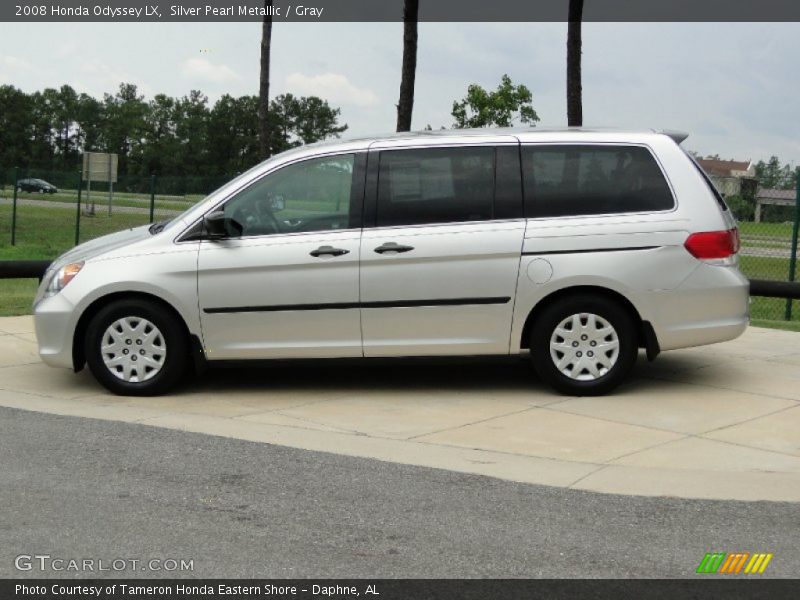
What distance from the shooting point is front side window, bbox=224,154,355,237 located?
27.6ft

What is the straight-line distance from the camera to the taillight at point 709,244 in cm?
825

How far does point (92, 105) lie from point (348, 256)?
109678 mm

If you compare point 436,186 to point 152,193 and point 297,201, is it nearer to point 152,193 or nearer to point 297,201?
point 297,201

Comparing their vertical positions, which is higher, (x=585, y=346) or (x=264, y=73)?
(x=264, y=73)

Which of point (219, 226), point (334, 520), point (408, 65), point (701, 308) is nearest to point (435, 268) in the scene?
point (219, 226)

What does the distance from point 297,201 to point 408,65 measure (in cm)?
1465

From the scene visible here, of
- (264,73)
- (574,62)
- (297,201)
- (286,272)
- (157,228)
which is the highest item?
(264,73)

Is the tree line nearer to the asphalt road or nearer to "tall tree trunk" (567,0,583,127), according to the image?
"tall tree trunk" (567,0,583,127)

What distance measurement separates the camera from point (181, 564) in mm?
4676

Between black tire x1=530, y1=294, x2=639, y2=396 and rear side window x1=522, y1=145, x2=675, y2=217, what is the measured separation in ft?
2.17

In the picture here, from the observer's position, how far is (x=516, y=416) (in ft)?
25.6

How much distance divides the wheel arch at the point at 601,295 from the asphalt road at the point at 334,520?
2.26 metres

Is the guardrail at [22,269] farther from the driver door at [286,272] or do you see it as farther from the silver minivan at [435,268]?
the driver door at [286,272]
